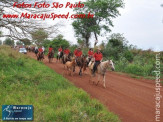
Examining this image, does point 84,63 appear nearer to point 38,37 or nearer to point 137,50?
point 38,37

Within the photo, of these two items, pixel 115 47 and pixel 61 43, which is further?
pixel 61 43

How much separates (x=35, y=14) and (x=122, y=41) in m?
17.5

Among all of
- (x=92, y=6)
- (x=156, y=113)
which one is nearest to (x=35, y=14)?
(x=156, y=113)

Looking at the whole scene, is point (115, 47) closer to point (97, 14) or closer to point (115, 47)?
point (115, 47)

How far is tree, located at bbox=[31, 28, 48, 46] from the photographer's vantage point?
33.6ft

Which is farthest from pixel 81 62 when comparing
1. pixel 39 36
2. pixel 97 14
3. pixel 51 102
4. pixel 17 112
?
pixel 97 14

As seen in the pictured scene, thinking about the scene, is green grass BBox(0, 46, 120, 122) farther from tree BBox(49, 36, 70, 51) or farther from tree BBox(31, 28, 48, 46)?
tree BBox(49, 36, 70, 51)

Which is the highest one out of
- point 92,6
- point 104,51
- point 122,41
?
point 92,6

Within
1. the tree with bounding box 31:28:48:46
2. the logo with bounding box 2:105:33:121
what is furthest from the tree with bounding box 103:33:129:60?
the logo with bounding box 2:105:33:121

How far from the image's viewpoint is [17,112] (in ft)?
16.4

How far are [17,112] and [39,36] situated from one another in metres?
6.40

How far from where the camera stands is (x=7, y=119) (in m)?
4.60

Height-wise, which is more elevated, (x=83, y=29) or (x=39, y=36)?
(x=83, y=29)

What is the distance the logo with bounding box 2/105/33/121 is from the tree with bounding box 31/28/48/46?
6.00 m
